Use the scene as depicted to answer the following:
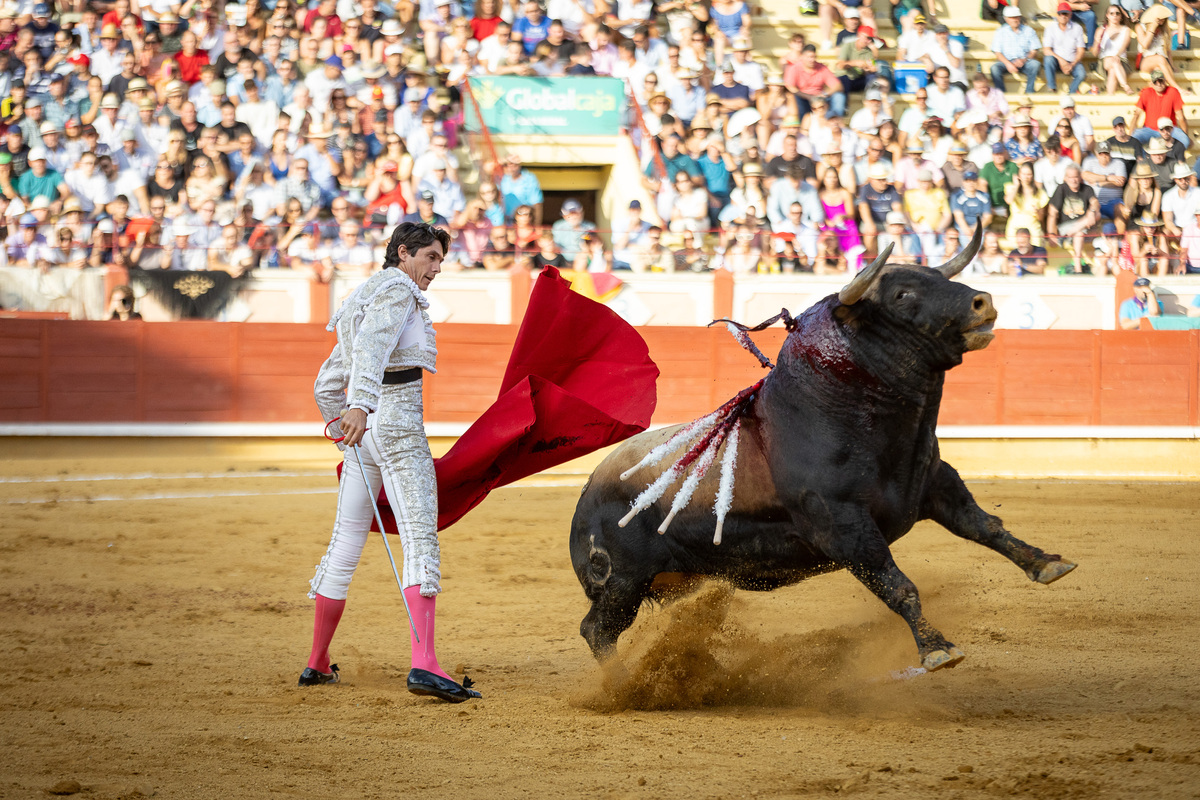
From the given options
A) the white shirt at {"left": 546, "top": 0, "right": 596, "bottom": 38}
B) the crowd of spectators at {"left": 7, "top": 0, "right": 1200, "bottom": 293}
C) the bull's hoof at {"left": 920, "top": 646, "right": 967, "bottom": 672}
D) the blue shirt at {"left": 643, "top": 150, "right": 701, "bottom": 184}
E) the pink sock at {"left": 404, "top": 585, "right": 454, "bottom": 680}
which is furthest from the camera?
the white shirt at {"left": 546, "top": 0, "right": 596, "bottom": 38}

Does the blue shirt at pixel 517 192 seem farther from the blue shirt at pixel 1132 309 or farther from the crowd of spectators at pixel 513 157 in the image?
the blue shirt at pixel 1132 309

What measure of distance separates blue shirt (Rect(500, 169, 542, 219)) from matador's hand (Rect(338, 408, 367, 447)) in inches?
298

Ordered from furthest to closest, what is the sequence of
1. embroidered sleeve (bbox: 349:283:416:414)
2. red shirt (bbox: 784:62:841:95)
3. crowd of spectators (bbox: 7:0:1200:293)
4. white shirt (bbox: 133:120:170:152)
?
red shirt (bbox: 784:62:841:95)
white shirt (bbox: 133:120:170:152)
crowd of spectators (bbox: 7:0:1200:293)
embroidered sleeve (bbox: 349:283:416:414)

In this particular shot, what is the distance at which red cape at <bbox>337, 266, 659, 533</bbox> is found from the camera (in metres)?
3.65

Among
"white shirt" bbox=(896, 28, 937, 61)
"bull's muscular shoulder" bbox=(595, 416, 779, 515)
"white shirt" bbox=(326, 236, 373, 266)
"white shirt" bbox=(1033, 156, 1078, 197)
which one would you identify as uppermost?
"white shirt" bbox=(896, 28, 937, 61)

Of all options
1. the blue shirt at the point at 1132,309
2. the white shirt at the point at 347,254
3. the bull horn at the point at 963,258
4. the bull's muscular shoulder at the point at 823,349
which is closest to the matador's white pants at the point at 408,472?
the bull's muscular shoulder at the point at 823,349

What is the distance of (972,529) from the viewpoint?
325cm

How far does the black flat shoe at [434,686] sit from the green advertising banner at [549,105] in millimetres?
8688

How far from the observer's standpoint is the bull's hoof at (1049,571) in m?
3.05

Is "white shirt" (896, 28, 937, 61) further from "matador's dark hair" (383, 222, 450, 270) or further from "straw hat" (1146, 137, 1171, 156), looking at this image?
"matador's dark hair" (383, 222, 450, 270)

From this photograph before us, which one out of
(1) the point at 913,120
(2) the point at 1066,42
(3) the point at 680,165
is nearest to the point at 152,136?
(3) the point at 680,165

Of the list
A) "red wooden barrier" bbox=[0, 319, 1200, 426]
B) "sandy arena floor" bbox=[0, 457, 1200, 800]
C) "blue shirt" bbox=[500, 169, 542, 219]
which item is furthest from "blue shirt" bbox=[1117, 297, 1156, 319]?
"blue shirt" bbox=[500, 169, 542, 219]

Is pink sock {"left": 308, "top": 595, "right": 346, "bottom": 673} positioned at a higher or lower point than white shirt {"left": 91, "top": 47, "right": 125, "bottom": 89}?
lower

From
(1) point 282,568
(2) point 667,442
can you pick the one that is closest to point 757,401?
(2) point 667,442
